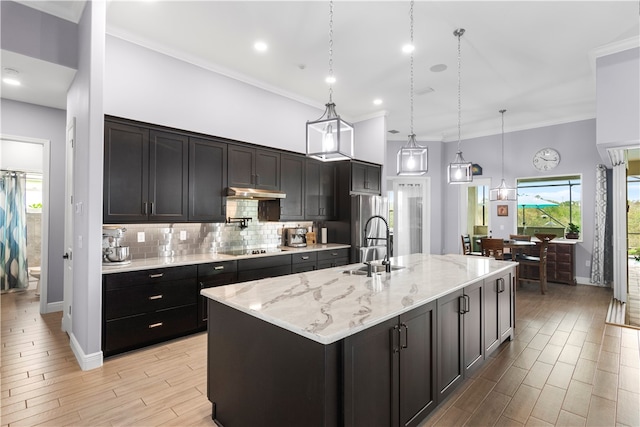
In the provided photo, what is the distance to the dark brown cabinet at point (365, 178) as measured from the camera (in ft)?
18.2

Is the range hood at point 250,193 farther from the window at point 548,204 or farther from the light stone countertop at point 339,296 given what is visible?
the window at point 548,204

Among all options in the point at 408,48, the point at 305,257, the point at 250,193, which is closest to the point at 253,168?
the point at 250,193

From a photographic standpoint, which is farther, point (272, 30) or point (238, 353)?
point (272, 30)

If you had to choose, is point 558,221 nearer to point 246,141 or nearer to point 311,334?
point 246,141

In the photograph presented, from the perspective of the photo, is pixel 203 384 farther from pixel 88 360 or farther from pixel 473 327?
pixel 473 327

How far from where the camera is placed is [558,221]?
723cm

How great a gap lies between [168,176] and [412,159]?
2.67 m

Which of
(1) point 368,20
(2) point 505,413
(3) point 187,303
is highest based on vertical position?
(1) point 368,20

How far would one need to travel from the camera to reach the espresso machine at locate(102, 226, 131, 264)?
3.20m

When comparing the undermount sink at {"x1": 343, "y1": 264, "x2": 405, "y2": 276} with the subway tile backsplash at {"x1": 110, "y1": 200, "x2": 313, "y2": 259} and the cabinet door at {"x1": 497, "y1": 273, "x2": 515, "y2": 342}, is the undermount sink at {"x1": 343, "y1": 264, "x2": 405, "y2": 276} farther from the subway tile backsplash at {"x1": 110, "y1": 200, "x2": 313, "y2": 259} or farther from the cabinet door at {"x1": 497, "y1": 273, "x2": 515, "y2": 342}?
the subway tile backsplash at {"x1": 110, "y1": 200, "x2": 313, "y2": 259}

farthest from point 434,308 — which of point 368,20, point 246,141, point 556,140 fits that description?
point 556,140

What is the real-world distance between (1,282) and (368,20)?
7114mm

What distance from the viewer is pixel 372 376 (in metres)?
1.63

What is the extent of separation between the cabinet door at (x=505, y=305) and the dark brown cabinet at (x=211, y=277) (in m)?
2.88
